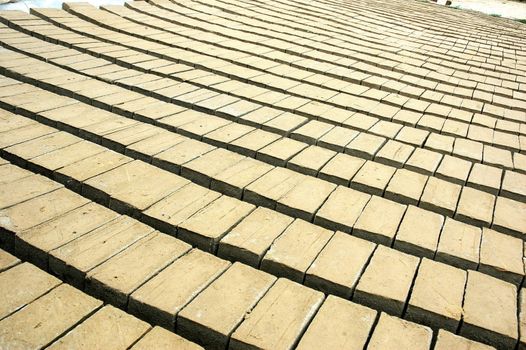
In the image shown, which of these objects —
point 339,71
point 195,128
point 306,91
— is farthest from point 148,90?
point 339,71

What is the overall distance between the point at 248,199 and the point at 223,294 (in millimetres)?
540

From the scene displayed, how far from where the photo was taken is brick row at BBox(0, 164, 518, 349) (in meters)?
1.17

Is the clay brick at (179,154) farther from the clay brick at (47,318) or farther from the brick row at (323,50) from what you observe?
the brick row at (323,50)

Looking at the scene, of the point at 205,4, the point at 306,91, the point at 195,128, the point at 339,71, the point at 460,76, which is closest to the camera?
the point at 195,128

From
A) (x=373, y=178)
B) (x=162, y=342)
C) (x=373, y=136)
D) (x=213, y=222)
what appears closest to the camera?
(x=162, y=342)

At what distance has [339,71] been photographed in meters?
3.18

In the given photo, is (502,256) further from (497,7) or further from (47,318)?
(497,7)

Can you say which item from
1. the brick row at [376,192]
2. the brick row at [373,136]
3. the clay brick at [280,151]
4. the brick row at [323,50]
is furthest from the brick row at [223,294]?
the brick row at [323,50]

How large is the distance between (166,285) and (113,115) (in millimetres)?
1237

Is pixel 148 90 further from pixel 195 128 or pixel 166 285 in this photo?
pixel 166 285

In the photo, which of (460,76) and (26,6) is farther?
(26,6)

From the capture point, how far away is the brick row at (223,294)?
1172 millimetres

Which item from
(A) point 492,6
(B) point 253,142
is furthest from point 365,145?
(A) point 492,6

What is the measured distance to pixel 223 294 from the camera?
126 cm
